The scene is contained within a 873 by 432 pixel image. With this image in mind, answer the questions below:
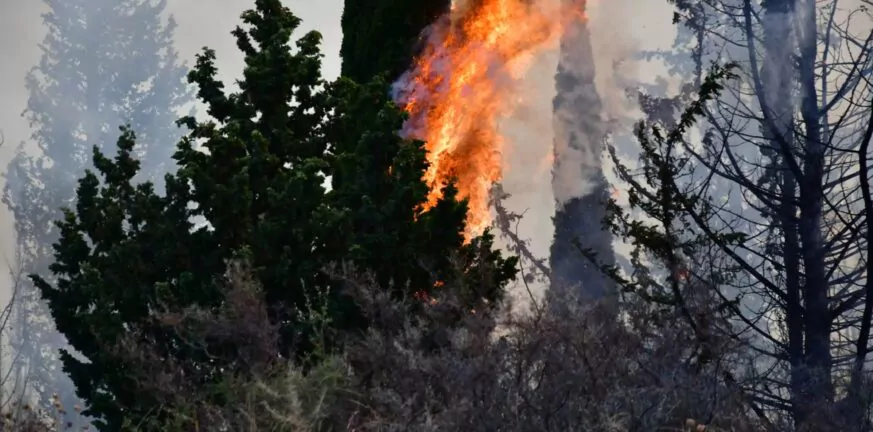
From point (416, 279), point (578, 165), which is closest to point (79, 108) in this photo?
point (578, 165)

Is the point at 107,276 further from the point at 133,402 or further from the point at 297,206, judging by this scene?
the point at 297,206

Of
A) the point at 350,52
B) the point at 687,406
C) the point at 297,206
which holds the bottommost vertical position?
the point at 687,406

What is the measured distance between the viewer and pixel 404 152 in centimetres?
1195

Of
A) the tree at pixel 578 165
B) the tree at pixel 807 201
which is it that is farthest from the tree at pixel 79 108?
the tree at pixel 807 201

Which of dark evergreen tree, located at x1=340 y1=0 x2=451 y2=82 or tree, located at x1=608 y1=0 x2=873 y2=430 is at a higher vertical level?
dark evergreen tree, located at x1=340 y1=0 x2=451 y2=82

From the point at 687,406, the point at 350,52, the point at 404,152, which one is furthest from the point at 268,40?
the point at 687,406

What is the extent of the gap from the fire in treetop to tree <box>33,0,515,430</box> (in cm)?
167

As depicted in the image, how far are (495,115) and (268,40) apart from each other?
3837 millimetres

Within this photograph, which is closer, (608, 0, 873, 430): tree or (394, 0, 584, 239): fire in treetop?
(608, 0, 873, 430): tree

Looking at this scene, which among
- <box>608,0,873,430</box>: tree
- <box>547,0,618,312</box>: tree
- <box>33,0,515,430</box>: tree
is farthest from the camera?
<box>547,0,618,312</box>: tree

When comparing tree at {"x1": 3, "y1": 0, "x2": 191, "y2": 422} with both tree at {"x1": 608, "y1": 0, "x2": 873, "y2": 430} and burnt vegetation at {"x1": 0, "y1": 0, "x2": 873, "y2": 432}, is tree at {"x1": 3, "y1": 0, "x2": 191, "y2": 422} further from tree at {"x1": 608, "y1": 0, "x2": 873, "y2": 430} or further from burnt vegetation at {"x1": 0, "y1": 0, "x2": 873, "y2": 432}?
tree at {"x1": 608, "y1": 0, "x2": 873, "y2": 430}

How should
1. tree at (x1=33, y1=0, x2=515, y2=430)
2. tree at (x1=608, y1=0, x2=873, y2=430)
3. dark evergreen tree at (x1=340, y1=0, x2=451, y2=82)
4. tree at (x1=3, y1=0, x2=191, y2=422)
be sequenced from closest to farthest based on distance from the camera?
tree at (x1=608, y1=0, x2=873, y2=430), tree at (x1=33, y1=0, x2=515, y2=430), dark evergreen tree at (x1=340, y1=0, x2=451, y2=82), tree at (x1=3, y1=0, x2=191, y2=422)

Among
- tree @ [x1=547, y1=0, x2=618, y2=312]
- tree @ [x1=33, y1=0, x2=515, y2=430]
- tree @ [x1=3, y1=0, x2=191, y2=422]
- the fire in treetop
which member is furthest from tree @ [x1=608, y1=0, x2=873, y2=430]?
tree @ [x1=3, y1=0, x2=191, y2=422]

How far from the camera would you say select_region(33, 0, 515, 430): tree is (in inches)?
469
